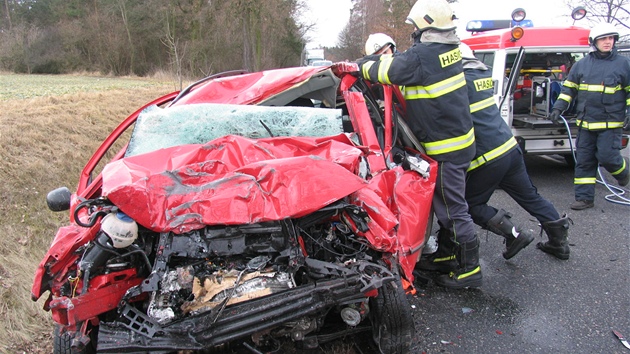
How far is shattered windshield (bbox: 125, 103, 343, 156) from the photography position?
107 inches

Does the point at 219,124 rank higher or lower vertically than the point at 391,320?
higher

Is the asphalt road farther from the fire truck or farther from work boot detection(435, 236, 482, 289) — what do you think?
the fire truck

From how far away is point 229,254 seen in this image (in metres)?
2.03

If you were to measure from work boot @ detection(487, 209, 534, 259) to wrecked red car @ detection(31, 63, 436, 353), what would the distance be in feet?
3.89

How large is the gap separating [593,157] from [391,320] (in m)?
3.63

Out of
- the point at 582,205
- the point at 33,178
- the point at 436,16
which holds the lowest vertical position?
the point at 582,205

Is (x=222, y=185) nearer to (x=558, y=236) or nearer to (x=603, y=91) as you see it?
(x=558, y=236)

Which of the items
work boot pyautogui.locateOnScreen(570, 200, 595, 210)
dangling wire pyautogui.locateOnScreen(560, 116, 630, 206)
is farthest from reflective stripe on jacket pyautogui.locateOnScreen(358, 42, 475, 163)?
dangling wire pyautogui.locateOnScreen(560, 116, 630, 206)

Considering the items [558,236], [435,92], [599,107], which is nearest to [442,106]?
[435,92]

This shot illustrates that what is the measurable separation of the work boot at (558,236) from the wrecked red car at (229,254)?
5.38 feet

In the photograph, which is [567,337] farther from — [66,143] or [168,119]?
[66,143]

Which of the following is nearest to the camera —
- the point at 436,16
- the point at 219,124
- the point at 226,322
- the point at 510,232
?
the point at 226,322

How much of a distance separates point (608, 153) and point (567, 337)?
8.83ft

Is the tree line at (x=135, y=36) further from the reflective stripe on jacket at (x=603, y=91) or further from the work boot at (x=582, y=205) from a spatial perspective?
the work boot at (x=582, y=205)
